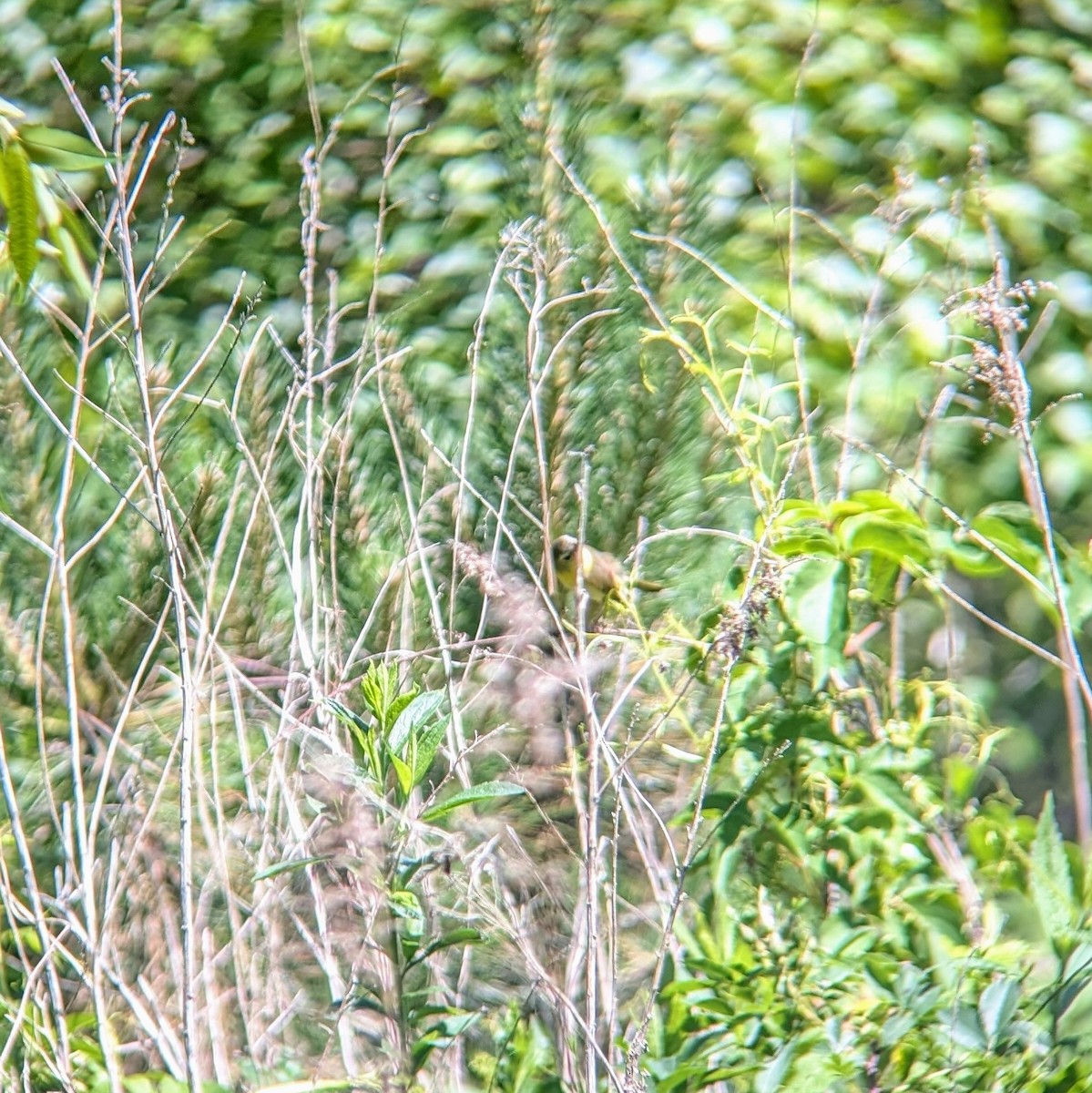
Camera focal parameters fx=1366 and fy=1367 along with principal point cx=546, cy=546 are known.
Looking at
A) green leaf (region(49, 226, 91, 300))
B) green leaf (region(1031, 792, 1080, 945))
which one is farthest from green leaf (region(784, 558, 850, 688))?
green leaf (region(49, 226, 91, 300))

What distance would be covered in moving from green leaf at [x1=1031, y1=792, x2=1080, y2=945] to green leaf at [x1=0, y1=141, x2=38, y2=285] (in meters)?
0.98

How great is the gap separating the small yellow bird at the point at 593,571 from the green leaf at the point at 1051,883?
0.58m

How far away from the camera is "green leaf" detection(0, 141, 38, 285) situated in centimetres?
103

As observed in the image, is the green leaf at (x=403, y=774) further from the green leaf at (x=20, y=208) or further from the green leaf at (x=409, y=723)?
the green leaf at (x=20, y=208)

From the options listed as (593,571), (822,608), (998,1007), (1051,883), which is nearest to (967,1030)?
(998,1007)

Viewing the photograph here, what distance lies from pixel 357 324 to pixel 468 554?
1.19 metres

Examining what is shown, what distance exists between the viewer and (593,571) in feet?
5.76

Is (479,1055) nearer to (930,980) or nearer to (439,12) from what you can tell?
(930,980)

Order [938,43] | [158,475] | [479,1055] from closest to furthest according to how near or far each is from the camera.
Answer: [158,475], [479,1055], [938,43]

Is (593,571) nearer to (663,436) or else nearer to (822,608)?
(663,436)

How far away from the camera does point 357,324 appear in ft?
8.23

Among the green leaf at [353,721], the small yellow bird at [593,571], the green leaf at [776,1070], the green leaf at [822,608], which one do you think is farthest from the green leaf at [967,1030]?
the small yellow bird at [593,571]

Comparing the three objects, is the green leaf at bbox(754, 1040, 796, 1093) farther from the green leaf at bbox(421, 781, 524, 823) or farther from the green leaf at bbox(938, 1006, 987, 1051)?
the green leaf at bbox(421, 781, 524, 823)

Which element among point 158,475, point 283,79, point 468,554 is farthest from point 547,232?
point 283,79
